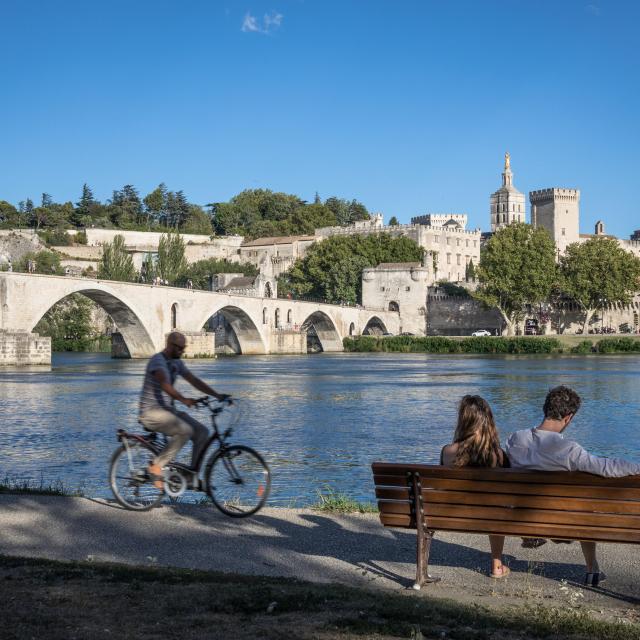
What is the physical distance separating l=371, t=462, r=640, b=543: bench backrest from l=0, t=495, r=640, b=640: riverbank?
38cm

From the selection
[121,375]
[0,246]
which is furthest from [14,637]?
[0,246]

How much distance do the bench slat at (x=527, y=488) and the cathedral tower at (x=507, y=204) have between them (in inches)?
5127

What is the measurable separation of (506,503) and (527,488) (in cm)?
16

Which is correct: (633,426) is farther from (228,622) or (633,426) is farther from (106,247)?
(106,247)

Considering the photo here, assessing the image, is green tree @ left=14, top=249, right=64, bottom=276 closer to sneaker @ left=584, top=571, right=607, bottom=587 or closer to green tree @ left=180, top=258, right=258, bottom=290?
green tree @ left=180, top=258, right=258, bottom=290

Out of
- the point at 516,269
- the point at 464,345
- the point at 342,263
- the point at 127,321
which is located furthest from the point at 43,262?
the point at 516,269

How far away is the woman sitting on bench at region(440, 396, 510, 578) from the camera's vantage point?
5.66m

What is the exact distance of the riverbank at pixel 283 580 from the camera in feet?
15.5

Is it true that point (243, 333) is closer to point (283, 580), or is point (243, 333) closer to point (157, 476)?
point (157, 476)

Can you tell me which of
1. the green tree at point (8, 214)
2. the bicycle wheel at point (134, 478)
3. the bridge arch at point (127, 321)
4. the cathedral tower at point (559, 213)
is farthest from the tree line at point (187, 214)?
the bicycle wheel at point (134, 478)

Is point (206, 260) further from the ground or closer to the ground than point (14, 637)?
further from the ground

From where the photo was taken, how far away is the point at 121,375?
39.0m

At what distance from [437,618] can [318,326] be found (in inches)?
2917

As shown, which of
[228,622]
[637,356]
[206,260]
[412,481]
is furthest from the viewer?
[206,260]
